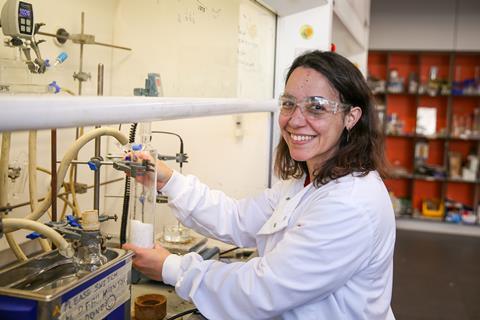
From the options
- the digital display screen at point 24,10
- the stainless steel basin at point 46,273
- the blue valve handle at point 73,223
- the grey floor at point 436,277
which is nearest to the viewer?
the stainless steel basin at point 46,273

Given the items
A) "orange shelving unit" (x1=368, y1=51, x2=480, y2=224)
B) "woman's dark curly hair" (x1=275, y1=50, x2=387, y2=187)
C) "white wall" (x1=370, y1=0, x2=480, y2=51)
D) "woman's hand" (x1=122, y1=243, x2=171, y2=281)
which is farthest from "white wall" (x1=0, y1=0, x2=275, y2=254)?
"white wall" (x1=370, y1=0, x2=480, y2=51)

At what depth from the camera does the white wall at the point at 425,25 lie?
6.45 meters

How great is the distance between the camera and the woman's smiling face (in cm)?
140

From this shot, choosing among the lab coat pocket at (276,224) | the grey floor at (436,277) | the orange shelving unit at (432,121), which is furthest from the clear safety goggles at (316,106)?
the orange shelving unit at (432,121)

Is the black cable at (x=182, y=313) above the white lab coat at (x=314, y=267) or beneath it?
beneath

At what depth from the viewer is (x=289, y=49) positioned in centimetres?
243

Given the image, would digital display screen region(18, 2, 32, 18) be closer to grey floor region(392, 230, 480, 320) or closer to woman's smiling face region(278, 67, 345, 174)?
woman's smiling face region(278, 67, 345, 174)

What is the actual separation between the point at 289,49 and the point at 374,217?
1376 millimetres

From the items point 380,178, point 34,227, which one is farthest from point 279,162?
point 34,227

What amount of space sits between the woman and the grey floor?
113 inches

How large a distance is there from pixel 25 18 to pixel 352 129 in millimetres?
996

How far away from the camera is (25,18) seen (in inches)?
49.3

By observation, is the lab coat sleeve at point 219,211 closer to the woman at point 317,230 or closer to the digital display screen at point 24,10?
the woman at point 317,230

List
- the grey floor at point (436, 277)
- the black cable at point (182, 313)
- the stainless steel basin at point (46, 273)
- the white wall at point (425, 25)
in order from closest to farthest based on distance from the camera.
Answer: the stainless steel basin at point (46, 273) → the black cable at point (182, 313) → the grey floor at point (436, 277) → the white wall at point (425, 25)
